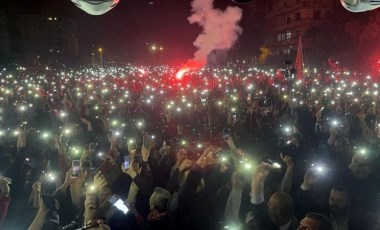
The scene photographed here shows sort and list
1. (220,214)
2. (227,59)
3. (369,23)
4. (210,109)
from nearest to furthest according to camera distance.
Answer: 1. (220,214)
2. (210,109)
3. (369,23)
4. (227,59)

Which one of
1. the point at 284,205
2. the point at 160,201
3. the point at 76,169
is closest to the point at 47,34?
the point at 76,169

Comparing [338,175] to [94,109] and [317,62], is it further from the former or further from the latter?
[317,62]

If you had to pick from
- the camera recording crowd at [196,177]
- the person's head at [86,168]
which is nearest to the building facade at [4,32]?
the camera recording crowd at [196,177]

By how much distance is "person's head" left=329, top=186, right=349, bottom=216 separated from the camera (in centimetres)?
492

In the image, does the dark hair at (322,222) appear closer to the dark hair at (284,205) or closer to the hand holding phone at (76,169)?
the dark hair at (284,205)

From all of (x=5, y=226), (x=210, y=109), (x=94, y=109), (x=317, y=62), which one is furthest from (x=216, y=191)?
(x=317, y=62)

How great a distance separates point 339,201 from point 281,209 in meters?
1.07

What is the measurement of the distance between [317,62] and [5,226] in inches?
1918

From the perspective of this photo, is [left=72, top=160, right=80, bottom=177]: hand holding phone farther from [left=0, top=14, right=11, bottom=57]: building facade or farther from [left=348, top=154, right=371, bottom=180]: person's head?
[left=0, top=14, right=11, bottom=57]: building facade

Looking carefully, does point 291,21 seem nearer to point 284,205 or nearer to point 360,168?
point 360,168

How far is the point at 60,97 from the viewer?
18266 mm

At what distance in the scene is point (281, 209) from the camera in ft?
14.1

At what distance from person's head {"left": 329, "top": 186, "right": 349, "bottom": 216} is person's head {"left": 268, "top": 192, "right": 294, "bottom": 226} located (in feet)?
2.96

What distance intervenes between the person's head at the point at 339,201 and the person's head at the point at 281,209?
0.90m
